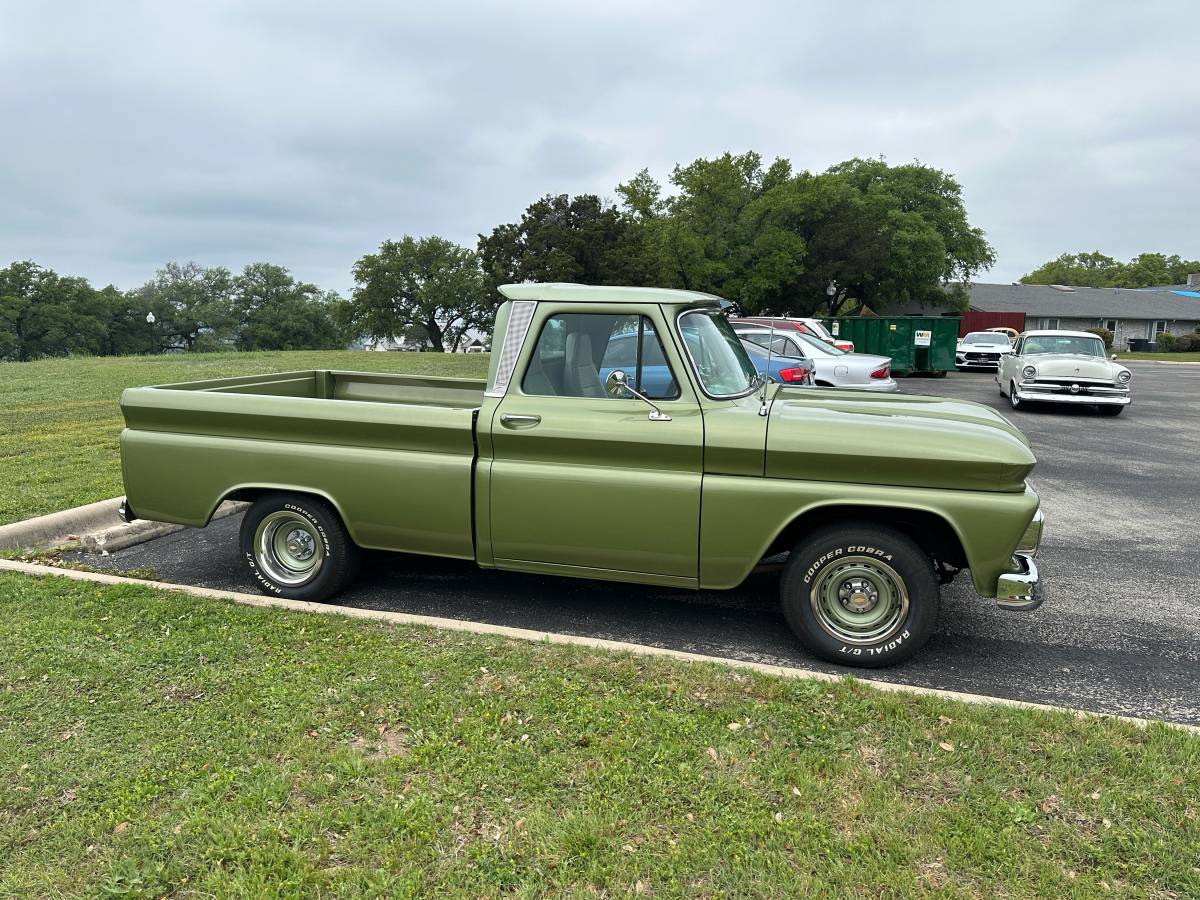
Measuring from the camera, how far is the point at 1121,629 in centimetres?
479

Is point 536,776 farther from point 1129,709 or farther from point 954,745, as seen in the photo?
point 1129,709

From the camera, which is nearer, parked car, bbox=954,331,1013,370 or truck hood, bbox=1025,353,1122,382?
truck hood, bbox=1025,353,1122,382

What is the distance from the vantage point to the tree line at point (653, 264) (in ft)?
161

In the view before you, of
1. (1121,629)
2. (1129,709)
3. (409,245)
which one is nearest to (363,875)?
(1129,709)

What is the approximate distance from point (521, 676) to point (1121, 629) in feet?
12.2

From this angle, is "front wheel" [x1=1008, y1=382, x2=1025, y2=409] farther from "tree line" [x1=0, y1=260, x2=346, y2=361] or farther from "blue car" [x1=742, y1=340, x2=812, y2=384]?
"tree line" [x1=0, y1=260, x2=346, y2=361]

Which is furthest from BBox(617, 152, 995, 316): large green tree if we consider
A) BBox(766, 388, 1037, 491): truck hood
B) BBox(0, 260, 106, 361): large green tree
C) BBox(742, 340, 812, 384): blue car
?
BBox(0, 260, 106, 361): large green tree

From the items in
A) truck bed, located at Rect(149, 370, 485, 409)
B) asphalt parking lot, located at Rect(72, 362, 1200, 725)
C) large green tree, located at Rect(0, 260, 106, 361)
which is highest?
large green tree, located at Rect(0, 260, 106, 361)

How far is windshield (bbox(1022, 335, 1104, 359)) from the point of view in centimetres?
1636

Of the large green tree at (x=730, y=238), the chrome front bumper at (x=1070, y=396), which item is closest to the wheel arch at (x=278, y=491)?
the chrome front bumper at (x=1070, y=396)

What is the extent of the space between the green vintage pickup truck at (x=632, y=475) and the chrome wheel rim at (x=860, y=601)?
10 millimetres

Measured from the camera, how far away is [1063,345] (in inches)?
653

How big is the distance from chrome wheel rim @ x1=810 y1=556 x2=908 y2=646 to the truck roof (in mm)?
1711

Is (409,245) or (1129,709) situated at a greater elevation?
(409,245)
